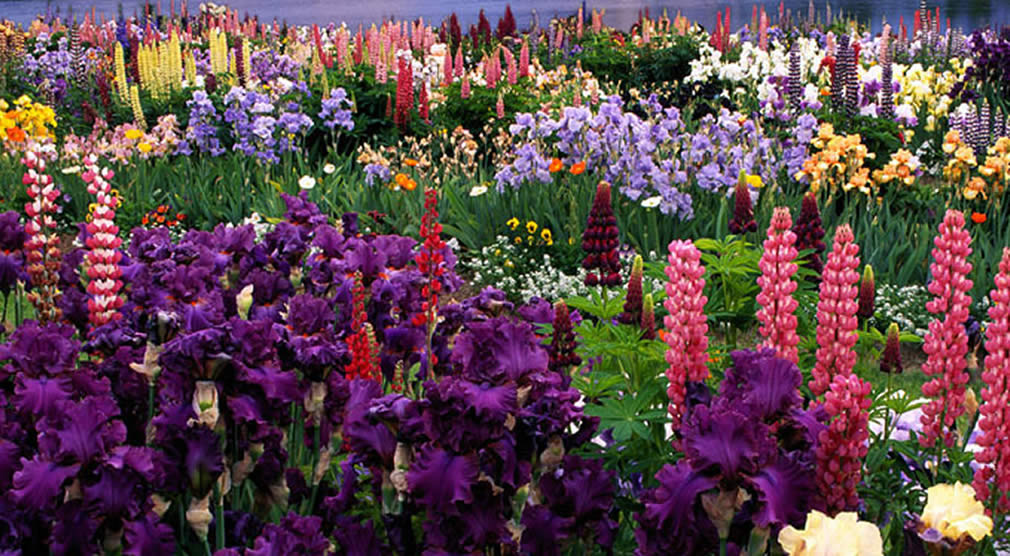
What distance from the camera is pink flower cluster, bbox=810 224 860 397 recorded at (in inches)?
110

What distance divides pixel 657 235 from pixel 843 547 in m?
5.13

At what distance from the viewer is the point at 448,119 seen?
10828 mm

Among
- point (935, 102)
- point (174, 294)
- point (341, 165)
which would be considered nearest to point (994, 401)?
point (174, 294)

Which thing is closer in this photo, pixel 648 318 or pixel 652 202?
pixel 648 318

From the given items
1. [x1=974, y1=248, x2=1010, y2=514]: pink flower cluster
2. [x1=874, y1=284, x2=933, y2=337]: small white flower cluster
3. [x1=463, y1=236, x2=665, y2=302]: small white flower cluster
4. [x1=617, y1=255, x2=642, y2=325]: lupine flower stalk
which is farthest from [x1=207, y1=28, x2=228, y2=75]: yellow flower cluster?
[x1=974, y1=248, x2=1010, y2=514]: pink flower cluster

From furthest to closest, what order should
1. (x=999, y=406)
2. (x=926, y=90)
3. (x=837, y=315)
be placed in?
(x=926, y=90) < (x=837, y=315) < (x=999, y=406)

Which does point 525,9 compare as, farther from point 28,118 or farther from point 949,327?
point 949,327

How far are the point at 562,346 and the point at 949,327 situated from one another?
1.04 m

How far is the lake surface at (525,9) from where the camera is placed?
28016 millimetres

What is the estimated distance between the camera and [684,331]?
2742mm

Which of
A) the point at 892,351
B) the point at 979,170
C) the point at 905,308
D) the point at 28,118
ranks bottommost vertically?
the point at 905,308

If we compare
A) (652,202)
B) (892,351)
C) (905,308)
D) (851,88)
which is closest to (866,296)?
(892,351)

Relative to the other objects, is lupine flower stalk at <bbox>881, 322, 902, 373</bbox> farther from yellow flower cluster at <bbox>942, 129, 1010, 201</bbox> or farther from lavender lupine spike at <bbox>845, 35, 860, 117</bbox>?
lavender lupine spike at <bbox>845, 35, 860, 117</bbox>

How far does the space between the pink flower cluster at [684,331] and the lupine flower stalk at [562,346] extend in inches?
13.3
